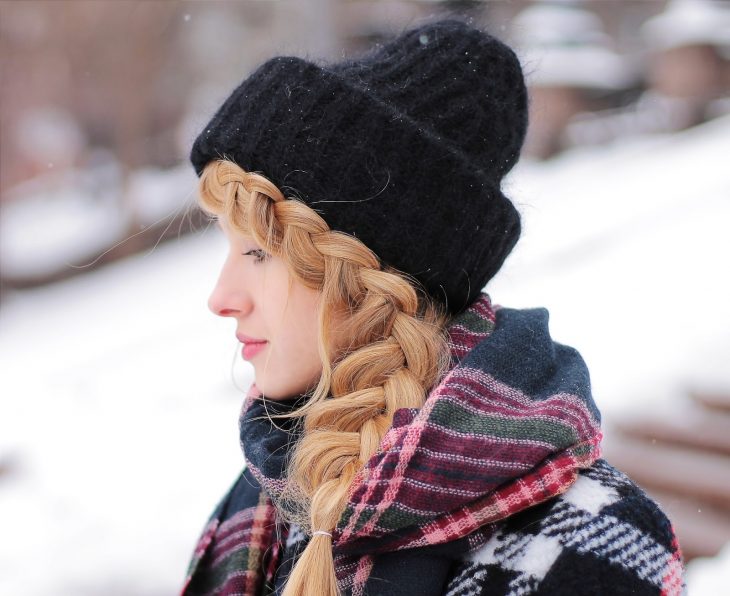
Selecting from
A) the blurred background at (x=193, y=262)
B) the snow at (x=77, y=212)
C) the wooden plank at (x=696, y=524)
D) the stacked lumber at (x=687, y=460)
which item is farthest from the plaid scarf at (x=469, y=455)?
the snow at (x=77, y=212)

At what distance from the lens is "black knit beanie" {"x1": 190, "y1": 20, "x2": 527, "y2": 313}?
1.41m

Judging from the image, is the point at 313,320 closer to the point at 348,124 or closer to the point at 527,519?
the point at 348,124

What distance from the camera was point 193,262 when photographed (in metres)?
9.84

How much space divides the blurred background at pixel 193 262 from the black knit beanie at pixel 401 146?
203 mm

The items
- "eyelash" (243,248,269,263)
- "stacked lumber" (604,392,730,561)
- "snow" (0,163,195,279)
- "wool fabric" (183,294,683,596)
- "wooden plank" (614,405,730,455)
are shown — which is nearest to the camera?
"wool fabric" (183,294,683,596)

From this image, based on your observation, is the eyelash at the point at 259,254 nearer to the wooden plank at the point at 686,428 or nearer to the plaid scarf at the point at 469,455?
the plaid scarf at the point at 469,455

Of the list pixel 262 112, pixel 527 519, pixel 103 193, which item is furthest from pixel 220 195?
pixel 103 193

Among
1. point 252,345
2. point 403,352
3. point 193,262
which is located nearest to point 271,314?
point 252,345

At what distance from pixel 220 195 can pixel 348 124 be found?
0.97 feet

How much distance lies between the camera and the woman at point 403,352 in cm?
124

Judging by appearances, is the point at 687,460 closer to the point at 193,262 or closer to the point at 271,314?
the point at 271,314

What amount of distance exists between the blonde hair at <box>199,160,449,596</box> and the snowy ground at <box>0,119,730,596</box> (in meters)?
0.30

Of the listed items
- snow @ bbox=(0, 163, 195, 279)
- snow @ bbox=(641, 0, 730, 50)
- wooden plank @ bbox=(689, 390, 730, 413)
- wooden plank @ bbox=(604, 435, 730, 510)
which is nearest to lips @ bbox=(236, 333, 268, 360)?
wooden plank @ bbox=(604, 435, 730, 510)

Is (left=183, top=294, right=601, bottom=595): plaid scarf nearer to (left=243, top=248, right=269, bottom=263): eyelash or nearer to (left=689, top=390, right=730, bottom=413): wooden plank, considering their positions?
(left=243, top=248, right=269, bottom=263): eyelash
